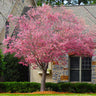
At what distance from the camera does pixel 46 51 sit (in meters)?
12.2

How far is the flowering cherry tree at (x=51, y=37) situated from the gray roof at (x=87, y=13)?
12.2 feet

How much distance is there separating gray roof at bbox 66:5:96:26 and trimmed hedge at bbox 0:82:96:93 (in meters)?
4.69

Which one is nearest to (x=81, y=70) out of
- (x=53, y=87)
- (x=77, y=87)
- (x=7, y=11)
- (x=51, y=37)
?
(x=77, y=87)

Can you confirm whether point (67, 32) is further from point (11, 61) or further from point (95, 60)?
point (11, 61)

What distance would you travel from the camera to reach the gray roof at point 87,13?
1666cm

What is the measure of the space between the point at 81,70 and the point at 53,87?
2221 millimetres

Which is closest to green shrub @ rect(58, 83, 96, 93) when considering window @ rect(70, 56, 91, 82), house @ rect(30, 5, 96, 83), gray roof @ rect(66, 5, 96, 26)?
house @ rect(30, 5, 96, 83)

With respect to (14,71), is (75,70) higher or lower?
higher

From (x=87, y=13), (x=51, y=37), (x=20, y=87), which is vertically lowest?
(x=20, y=87)

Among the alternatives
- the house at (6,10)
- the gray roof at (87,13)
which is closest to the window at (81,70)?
the gray roof at (87,13)

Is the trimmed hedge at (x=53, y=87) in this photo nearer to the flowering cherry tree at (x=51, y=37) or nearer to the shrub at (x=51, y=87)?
the shrub at (x=51, y=87)

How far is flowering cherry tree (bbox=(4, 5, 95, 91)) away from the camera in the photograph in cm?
1213

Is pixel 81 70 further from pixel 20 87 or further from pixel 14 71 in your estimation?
pixel 14 71

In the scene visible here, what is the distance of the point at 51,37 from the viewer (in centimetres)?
1211
